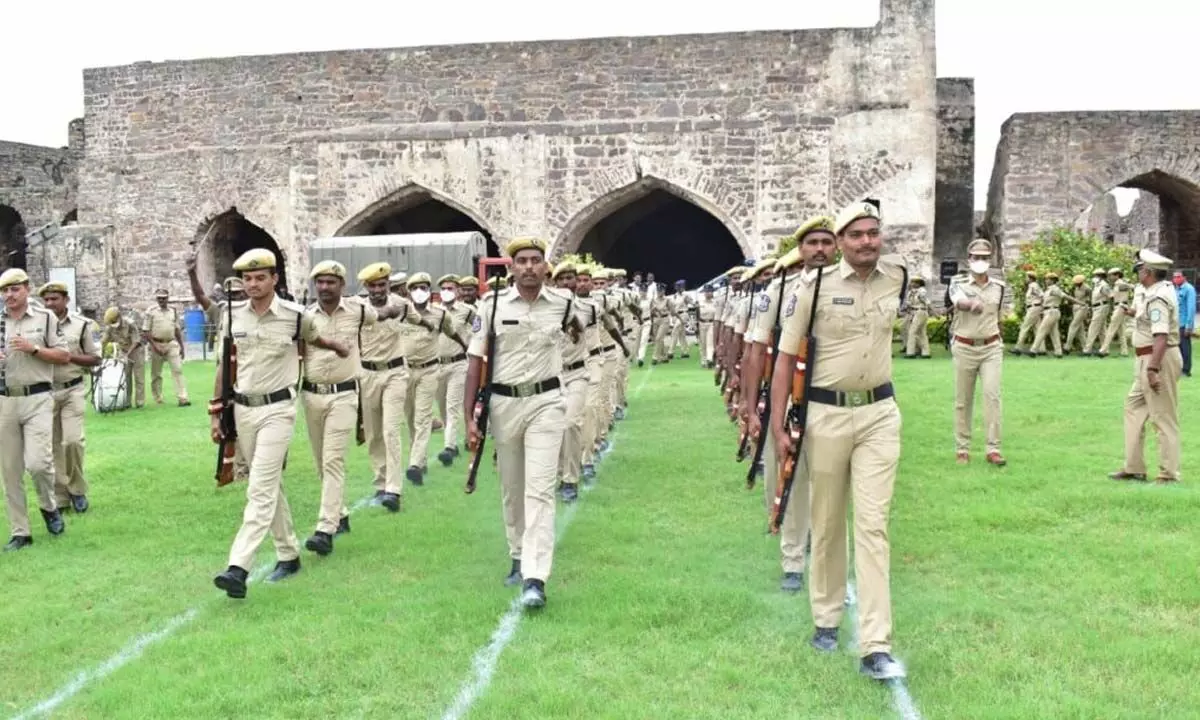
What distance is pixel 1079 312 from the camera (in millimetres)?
19594

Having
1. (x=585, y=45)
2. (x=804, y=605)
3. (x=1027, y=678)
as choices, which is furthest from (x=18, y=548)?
(x=585, y=45)

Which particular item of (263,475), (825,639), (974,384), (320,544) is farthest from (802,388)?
(974,384)

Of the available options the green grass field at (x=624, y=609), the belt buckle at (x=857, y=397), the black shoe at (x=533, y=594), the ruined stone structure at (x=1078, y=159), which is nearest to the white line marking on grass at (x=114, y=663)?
the green grass field at (x=624, y=609)

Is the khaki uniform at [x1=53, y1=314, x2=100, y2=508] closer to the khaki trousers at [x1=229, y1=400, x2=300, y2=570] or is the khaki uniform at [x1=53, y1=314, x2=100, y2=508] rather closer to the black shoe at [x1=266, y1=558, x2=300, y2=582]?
the khaki trousers at [x1=229, y1=400, x2=300, y2=570]

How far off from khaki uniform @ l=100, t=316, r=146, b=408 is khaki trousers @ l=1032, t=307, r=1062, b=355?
581 inches

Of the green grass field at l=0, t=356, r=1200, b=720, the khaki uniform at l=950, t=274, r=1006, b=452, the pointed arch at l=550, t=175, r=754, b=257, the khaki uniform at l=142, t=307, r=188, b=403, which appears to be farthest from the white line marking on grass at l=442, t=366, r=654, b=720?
the pointed arch at l=550, t=175, r=754, b=257

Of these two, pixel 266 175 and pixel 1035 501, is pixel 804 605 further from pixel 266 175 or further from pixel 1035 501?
pixel 266 175

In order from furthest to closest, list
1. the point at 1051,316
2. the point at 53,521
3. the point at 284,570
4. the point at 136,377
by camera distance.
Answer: the point at 1051,316 < the point at 136,377 < the point at 53,521 < the point at 284,570

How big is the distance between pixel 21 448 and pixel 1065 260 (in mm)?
19081

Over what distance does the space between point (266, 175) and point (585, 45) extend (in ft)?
25.2

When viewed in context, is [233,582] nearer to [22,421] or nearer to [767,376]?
[22,421]

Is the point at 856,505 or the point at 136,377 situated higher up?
the point at 856,505

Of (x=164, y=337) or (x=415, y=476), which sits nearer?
(x=415, y=476)

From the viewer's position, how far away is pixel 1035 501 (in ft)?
24.7
